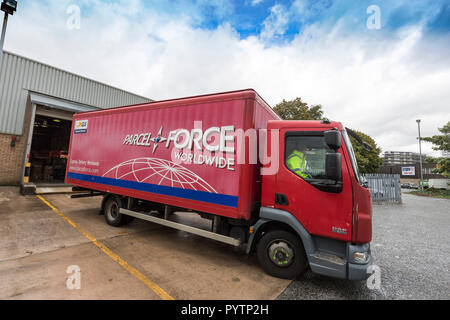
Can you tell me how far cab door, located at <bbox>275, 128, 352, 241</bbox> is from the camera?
314 cm

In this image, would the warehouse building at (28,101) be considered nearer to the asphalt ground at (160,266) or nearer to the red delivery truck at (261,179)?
the asphalt ground at (160,266)

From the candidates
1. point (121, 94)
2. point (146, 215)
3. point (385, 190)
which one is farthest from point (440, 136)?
point (121, 94)

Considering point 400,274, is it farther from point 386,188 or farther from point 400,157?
point 400,157

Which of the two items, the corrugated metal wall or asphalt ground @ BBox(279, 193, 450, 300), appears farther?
the corrugated metal wall

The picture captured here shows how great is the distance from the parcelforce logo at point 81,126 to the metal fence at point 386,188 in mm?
16165

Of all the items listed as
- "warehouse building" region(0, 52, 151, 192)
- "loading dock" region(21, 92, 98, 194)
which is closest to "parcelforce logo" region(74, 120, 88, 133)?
"loading dock" region(21, 92, 98, 194)

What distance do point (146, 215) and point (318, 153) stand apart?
413cm

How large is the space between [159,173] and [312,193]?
3.21 meters

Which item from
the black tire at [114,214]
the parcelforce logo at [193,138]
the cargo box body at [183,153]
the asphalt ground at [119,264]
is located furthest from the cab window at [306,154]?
the black tire at [114,214]

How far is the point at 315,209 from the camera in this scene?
10.8 ft

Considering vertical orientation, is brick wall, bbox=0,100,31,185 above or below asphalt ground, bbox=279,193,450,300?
above

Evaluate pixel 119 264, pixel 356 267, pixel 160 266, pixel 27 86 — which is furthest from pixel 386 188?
pixel 27 86

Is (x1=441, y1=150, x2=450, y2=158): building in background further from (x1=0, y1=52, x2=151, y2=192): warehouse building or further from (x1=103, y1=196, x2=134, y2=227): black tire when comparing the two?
(x1=0, y1=52, x2=151, y2=192): warehouse building

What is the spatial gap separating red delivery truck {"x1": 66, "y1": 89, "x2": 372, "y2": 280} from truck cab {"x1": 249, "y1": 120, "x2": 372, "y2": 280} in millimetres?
14
